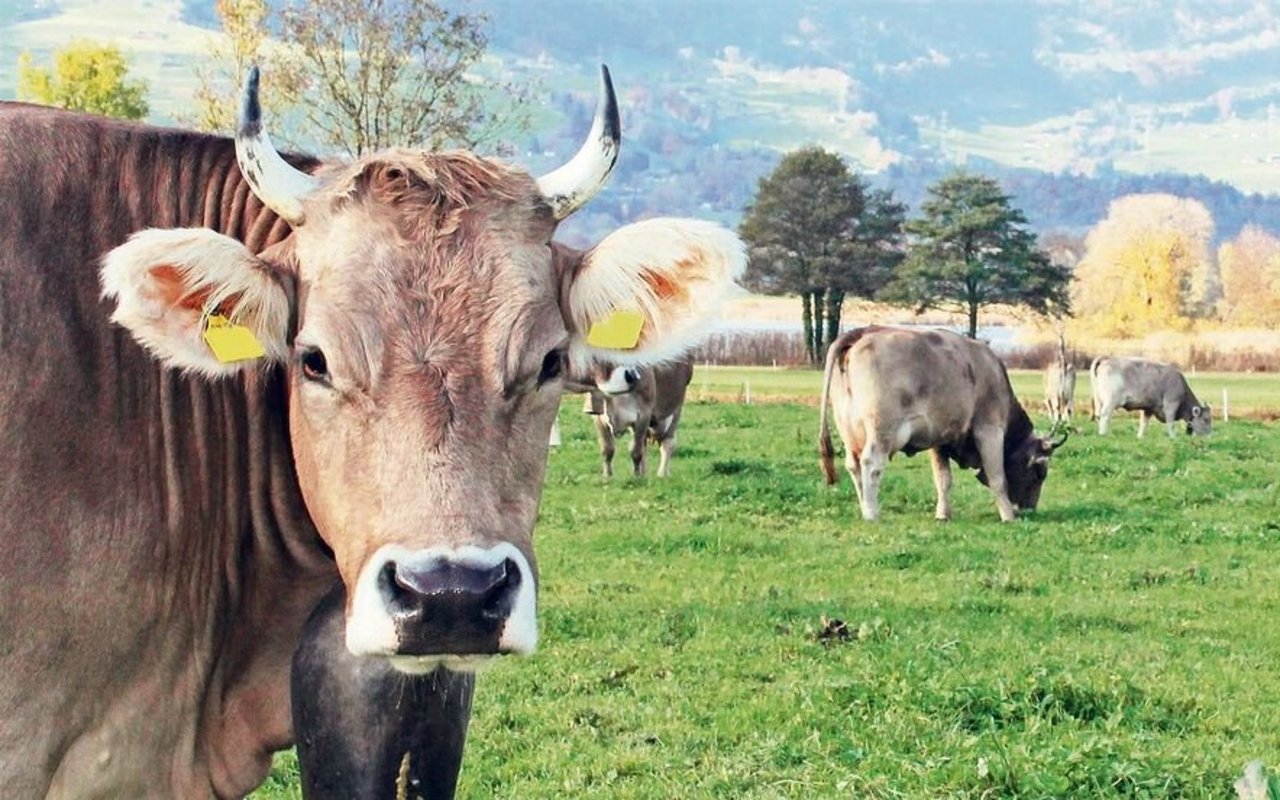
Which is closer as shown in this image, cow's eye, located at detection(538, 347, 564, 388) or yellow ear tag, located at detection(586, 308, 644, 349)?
cow's eye, located at detection(538, 347, 564, 388)

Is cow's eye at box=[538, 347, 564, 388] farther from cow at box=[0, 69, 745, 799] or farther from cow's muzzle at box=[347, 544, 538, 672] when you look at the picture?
cow's muzzle at box=[347, 544, 538, 672]

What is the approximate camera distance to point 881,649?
30.8 feet

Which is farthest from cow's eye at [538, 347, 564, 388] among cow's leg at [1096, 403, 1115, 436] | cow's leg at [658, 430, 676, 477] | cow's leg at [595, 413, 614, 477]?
cow's leg at [1096, 403, 1115, 436]

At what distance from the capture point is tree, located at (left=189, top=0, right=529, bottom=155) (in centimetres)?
2870

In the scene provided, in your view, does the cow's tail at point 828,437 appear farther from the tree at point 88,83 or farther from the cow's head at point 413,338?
the tree at point 88,83

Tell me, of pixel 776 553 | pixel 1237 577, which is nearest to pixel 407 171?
pixel 776 553

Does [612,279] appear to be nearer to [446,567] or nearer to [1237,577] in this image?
[446,567]

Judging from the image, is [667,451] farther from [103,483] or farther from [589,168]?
[103,483]

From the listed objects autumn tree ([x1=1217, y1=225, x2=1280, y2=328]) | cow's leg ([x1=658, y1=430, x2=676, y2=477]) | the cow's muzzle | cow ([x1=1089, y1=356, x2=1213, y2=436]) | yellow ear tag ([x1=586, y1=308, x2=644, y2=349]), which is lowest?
autumn tree ([x1=1217, y1=225, x2=1280, y2=328])

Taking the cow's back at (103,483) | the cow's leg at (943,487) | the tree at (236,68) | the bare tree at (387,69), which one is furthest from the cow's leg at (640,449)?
the cow's back at (103,483)

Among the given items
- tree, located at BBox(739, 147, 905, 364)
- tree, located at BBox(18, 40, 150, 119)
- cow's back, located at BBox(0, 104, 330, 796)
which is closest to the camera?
cow's back, located at BBox(0, 104, 330, 796)

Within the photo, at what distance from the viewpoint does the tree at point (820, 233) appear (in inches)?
3597

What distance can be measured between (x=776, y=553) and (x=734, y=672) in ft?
15.7

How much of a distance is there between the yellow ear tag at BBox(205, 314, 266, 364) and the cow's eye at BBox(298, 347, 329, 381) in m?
0.22
